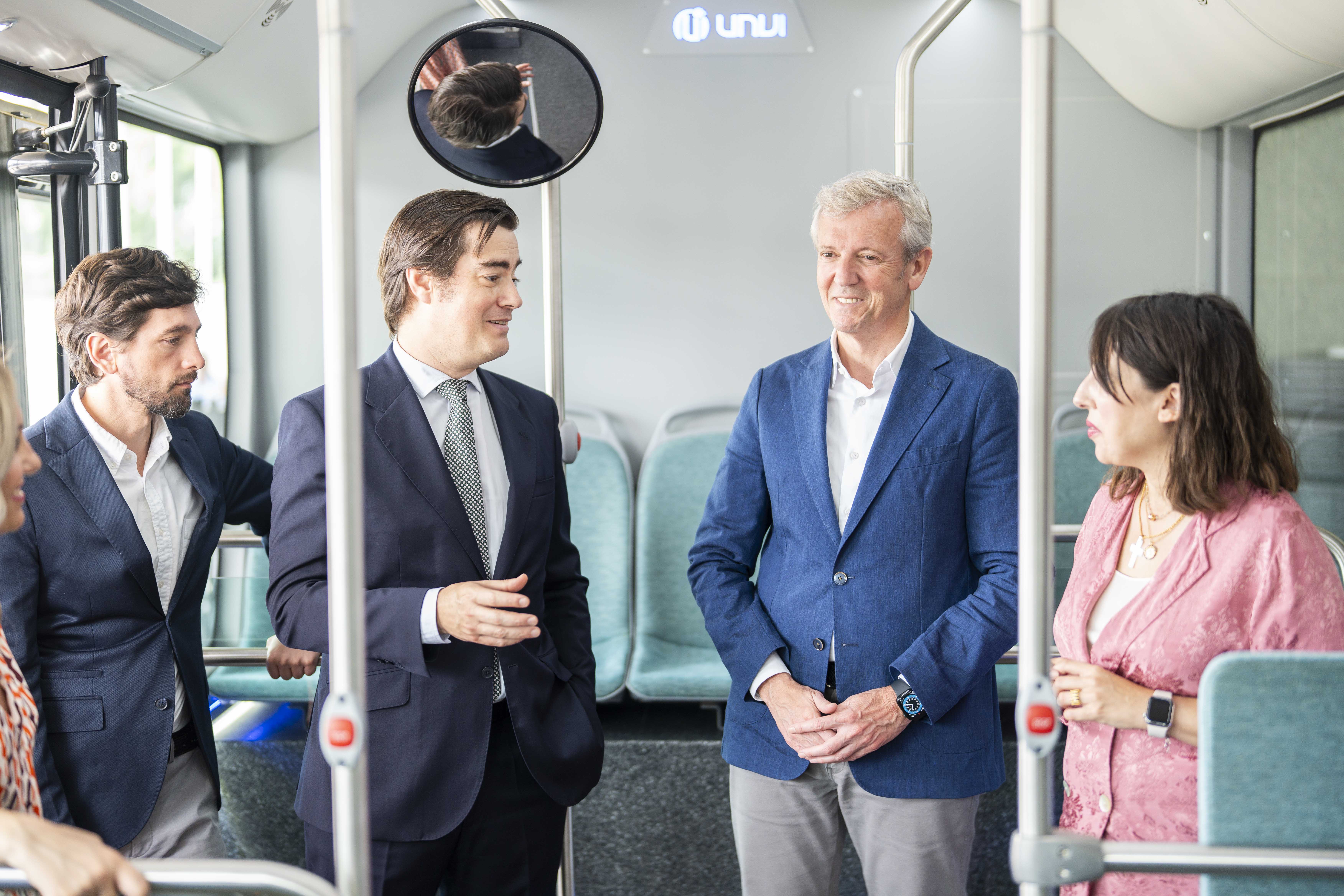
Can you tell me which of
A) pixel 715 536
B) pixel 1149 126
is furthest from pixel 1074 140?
pixel 715 536

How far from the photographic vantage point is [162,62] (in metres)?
2.37

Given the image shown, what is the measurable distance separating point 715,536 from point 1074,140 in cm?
248

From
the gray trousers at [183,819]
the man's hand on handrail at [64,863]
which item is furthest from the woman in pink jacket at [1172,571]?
the gray trousers at [183,819]

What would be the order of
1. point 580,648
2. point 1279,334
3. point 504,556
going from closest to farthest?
point 504,556 < point 580,648 < point 1279,334

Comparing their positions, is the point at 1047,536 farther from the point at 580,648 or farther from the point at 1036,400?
the point at 580,648

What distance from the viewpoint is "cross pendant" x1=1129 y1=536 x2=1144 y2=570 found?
156 cm

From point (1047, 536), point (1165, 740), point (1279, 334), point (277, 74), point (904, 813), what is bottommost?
point (904, 813)

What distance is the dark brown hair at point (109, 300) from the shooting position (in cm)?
183

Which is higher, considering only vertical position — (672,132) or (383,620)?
(672,132)

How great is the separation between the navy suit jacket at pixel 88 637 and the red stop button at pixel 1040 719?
1449 mm

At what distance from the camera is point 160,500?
1.83m

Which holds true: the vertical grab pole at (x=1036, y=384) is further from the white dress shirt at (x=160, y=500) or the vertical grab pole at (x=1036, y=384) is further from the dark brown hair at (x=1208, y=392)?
the white dress shirt at (x=160, y=500)

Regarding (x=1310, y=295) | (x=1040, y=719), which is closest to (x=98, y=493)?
(x=1040, y=719)

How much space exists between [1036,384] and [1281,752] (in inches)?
20.2
